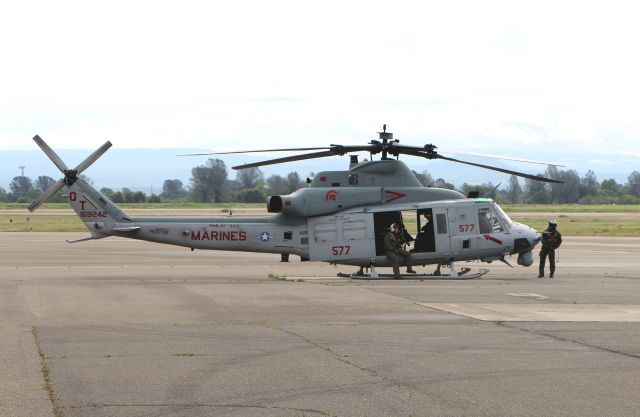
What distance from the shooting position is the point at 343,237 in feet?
78.9

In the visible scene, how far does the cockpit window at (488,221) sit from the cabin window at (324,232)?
403 centimetres

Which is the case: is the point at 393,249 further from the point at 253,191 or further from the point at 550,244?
the point at 253,191

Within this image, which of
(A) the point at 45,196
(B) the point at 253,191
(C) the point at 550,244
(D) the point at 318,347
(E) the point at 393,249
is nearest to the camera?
(D) the point at 318,347

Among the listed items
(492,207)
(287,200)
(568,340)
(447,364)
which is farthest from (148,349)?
(492,207)

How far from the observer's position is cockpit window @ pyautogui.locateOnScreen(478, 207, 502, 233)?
2456 cm

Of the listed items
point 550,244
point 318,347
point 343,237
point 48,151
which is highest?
point 48,151

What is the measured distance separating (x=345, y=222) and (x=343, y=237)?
407mm

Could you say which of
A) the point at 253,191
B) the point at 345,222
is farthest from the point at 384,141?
the point at 253,191

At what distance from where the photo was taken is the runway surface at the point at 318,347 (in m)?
9.14

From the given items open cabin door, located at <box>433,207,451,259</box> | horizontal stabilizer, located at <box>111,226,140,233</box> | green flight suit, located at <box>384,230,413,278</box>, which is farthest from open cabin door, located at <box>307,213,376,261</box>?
horizontal stabilizer, located at <box>111,226,140,233</box>

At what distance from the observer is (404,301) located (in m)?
18.1

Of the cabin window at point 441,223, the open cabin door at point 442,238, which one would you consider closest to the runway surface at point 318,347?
the open cabin door at point 442,238

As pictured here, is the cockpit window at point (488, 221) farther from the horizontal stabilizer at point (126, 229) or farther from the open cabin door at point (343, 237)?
the horizontal stabilizer at point (126, 229)

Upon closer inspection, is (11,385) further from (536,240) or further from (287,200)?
(536,240)
